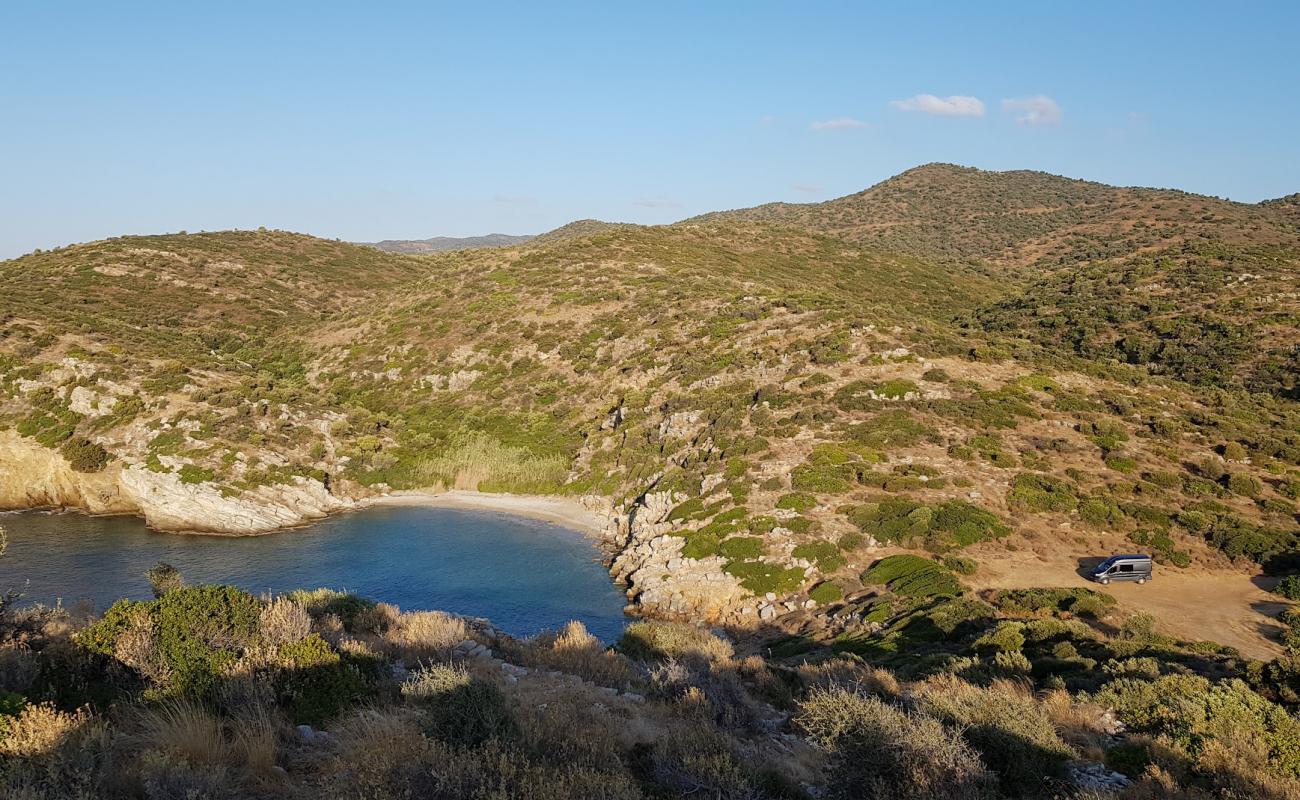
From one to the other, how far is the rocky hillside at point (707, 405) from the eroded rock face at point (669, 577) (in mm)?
173

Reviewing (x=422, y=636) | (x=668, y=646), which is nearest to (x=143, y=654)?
(x=422, y=636)

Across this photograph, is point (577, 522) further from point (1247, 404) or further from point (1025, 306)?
point (1025, 306)

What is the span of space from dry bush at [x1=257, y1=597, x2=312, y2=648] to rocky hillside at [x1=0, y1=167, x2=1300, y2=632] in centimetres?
2243

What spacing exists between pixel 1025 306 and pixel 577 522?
7019 centimetres

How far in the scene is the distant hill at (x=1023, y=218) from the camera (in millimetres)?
110938

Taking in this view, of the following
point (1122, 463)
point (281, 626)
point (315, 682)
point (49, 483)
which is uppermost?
point (281, 626)

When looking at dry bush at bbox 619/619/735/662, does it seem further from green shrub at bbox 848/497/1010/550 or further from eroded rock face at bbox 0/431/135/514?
eroded rock face at bbox 0/431/135/514

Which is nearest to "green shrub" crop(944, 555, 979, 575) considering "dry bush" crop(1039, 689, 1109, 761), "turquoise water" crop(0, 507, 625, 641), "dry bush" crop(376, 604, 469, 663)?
"dry bush" crop(1039, 689, 1109, 761)

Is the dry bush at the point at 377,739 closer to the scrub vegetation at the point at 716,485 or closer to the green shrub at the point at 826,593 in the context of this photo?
the scrub vegetation at the point at 716,485

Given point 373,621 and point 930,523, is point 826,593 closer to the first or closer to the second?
point 930,523

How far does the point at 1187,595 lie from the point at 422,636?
30725 millimetres

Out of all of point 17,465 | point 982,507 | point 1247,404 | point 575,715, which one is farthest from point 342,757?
point 1247,404

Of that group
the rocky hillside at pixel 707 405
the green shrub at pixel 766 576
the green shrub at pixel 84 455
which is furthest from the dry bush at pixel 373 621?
the green shrub at pixel 84 455

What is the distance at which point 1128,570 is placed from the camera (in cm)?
2834
